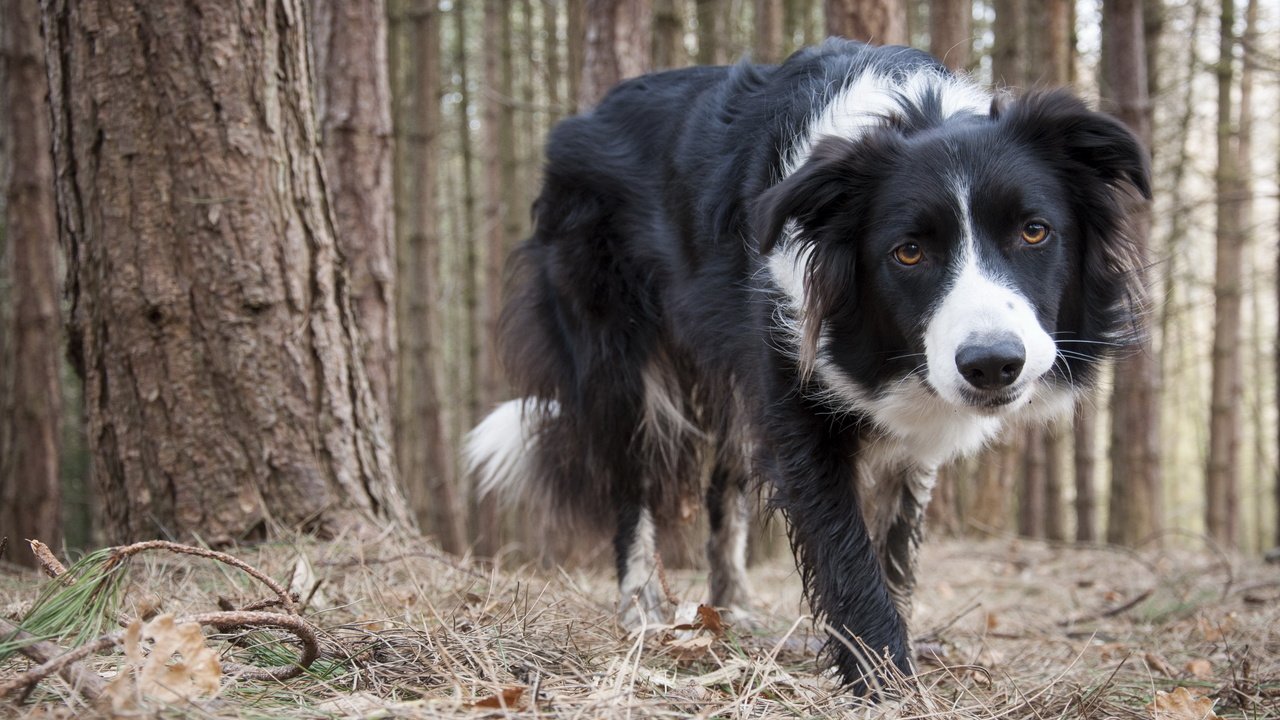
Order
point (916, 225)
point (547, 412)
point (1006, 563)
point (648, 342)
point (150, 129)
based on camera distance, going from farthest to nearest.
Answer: point (1006, 563) → point (547, 412) → point (648, 342) → point (150, 129) → point (916, 225)

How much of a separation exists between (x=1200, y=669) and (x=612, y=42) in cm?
455

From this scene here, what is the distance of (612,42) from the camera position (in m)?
6.24

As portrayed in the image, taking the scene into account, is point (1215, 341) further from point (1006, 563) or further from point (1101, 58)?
point (1006, 563)

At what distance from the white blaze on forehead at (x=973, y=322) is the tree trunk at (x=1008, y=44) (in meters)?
6.70

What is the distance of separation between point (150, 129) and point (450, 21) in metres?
14.9

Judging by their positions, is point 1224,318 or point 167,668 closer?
point 167,668

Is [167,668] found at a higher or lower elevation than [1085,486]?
higher

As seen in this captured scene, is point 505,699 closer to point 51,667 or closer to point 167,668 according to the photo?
point 167,668

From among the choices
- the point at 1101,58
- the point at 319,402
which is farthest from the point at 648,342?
the point at 1101,58

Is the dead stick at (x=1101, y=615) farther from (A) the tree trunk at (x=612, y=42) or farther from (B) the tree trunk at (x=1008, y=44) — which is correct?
(B) the tree trunk at (x=1008, y=44)

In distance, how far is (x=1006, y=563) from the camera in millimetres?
7152

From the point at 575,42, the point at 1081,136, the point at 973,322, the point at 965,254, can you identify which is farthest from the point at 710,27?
the point at 973,322

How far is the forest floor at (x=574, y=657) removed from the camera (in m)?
1.96

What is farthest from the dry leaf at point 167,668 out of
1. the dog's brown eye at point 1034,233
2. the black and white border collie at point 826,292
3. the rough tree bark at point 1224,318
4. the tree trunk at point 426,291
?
the rough tree bark at point 1224,318
